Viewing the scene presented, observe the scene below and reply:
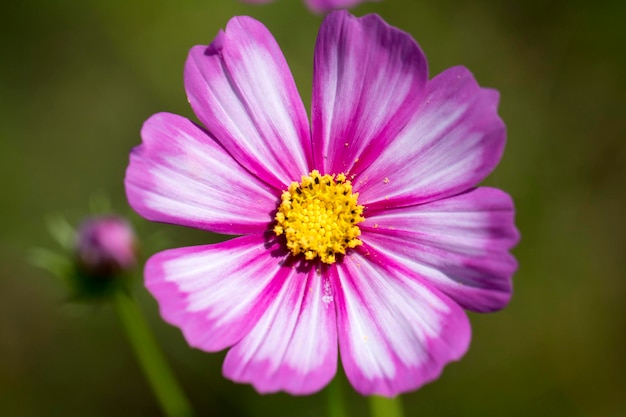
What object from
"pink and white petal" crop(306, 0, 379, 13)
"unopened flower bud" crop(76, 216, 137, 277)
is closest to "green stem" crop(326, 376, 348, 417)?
"unopened flower bud" crop(76, 216, 137, 277)

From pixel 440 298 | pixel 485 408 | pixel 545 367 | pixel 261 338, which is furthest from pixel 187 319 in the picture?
pixel 545 367

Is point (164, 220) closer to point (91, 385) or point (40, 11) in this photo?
point (91, 385)

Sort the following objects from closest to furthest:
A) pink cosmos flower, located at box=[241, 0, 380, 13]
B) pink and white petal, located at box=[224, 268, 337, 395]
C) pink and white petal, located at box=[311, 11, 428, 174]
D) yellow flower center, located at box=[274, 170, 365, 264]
→ pink and white petal, located at box=[224, 268, 337, 395] → pink and white petal, located at box=[311, 11, 428, 174] → yellow flower center, located at box=[274, 170, 365, 264] → pink cosmos flower, located at box=[241, 0, 380, 13]

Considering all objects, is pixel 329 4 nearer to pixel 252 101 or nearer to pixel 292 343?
pixel 252 101

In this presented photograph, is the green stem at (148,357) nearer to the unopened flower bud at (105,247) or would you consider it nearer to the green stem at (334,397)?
the unopened flower bud at (105,247)

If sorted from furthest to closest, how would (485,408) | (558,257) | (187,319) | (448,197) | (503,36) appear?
(503,36) < (558,257) < (485,408) < (448,197) < (187,319)

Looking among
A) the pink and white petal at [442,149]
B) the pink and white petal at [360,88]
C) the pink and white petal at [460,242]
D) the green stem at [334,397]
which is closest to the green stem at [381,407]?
the green stem at [334,397]

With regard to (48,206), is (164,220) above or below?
above

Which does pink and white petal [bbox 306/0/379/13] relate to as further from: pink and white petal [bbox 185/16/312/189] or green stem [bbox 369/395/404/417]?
green stem [bbox 369/395/404/417]
